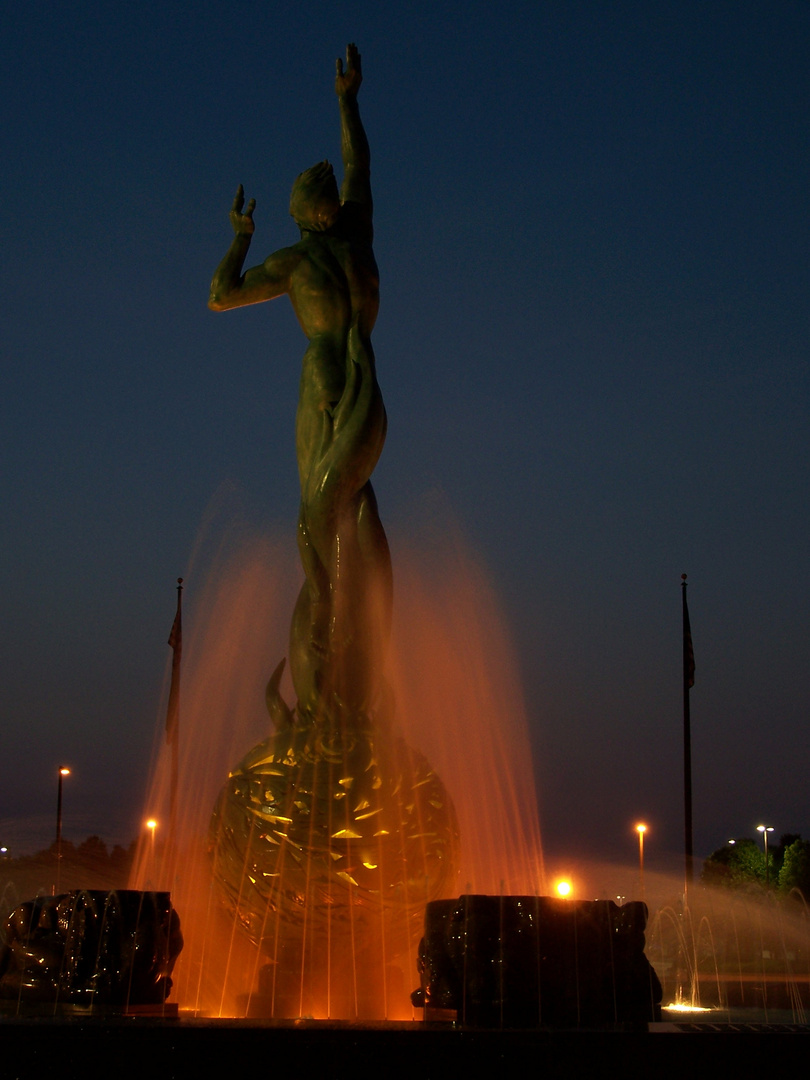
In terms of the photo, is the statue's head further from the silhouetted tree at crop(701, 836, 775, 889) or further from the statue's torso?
the silhouetted tree at crop(701, 836, 775, 889)

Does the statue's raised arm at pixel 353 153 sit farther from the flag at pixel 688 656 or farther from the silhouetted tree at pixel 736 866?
the silhouetted tree at pixel 736 866

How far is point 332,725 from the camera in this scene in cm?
1179

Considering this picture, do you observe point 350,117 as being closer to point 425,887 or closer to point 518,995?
point 425,887

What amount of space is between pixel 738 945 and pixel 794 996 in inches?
685

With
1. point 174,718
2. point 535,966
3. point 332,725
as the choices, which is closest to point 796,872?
point 174,718

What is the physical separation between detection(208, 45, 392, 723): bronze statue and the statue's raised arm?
0.05 feet

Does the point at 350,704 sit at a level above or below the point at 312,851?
above

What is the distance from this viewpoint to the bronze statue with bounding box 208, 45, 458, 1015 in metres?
11.3

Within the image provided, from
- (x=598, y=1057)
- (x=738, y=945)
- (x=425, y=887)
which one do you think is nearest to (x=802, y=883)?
(x=738, y=945)

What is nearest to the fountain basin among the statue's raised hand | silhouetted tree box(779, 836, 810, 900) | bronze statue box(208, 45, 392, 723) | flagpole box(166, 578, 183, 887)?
bronze statue box(208, 45, 392, 723)

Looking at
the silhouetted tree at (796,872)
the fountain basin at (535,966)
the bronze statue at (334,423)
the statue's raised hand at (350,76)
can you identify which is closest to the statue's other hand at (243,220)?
the bronze statue at (334,423)

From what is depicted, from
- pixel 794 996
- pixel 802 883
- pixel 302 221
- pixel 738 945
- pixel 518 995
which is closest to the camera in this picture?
pixel 518 995

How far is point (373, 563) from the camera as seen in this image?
12539 mm

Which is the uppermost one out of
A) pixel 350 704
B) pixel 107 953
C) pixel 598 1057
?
pixel 350 704
